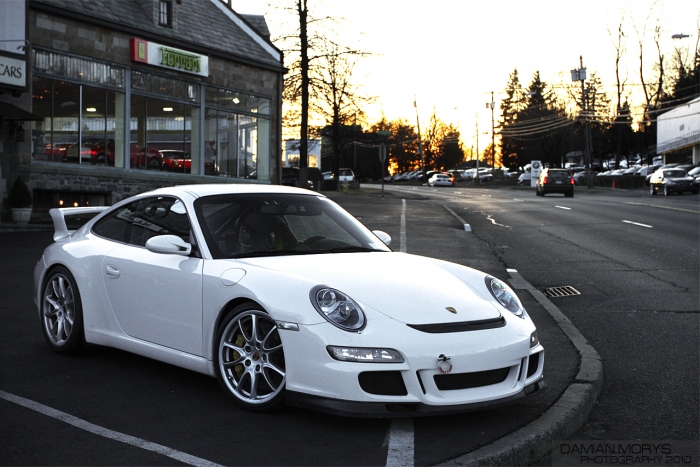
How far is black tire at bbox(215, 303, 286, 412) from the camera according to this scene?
184 inches

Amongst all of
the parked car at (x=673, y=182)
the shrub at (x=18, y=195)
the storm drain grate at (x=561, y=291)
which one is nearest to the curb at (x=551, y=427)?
the storm drain grate at (x=561, y=291)

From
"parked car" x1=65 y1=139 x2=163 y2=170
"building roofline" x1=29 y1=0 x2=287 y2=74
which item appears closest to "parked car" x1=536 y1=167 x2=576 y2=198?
"building roofline" x1=29 y1=0 x2=287 y2=74

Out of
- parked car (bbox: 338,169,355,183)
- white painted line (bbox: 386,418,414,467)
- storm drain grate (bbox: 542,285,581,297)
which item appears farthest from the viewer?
parked car (bbox: 338,169,355,183)

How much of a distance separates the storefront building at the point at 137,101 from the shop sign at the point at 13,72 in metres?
0.16

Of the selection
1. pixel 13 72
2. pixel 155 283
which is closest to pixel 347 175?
pixel 13 72

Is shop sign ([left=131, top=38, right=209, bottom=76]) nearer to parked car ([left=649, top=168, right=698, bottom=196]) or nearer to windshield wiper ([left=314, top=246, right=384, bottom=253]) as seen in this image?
windshield wiper ([left=314, top=246, right=384, bottom=253])

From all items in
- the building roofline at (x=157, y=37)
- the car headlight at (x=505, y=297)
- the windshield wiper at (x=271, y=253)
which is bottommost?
the car headlight at (x=505, y=297)

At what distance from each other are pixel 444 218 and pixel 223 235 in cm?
1929

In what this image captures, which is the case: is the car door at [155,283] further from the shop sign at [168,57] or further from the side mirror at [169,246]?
the shop sign at [168,57]

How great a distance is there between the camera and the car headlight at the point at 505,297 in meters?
5.12

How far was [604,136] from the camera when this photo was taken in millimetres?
105438

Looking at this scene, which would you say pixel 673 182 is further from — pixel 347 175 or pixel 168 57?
pixel 347 175

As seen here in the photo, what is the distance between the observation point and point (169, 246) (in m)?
5.23

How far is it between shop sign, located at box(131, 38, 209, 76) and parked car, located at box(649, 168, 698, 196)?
27.7 metres
